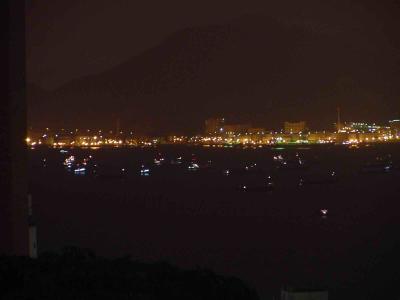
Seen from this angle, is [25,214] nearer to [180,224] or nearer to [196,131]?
[180,224]

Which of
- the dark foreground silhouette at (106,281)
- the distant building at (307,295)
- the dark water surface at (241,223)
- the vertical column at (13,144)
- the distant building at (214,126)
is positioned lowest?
the dark water surface at (241,223)

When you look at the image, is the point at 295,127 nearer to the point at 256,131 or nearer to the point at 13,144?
the point at 256,131

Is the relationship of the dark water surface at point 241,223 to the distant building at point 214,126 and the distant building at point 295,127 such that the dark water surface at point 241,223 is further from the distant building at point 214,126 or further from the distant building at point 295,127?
the distant building at point 214,126

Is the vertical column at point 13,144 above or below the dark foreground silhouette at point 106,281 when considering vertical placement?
above

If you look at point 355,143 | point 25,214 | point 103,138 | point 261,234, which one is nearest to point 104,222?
point 261,234

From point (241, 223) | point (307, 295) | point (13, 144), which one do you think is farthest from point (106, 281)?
point (241, 223)

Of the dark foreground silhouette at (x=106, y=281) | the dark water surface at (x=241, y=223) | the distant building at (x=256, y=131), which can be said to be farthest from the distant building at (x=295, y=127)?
the dark foreground silhouette at (x=106, y=281)
